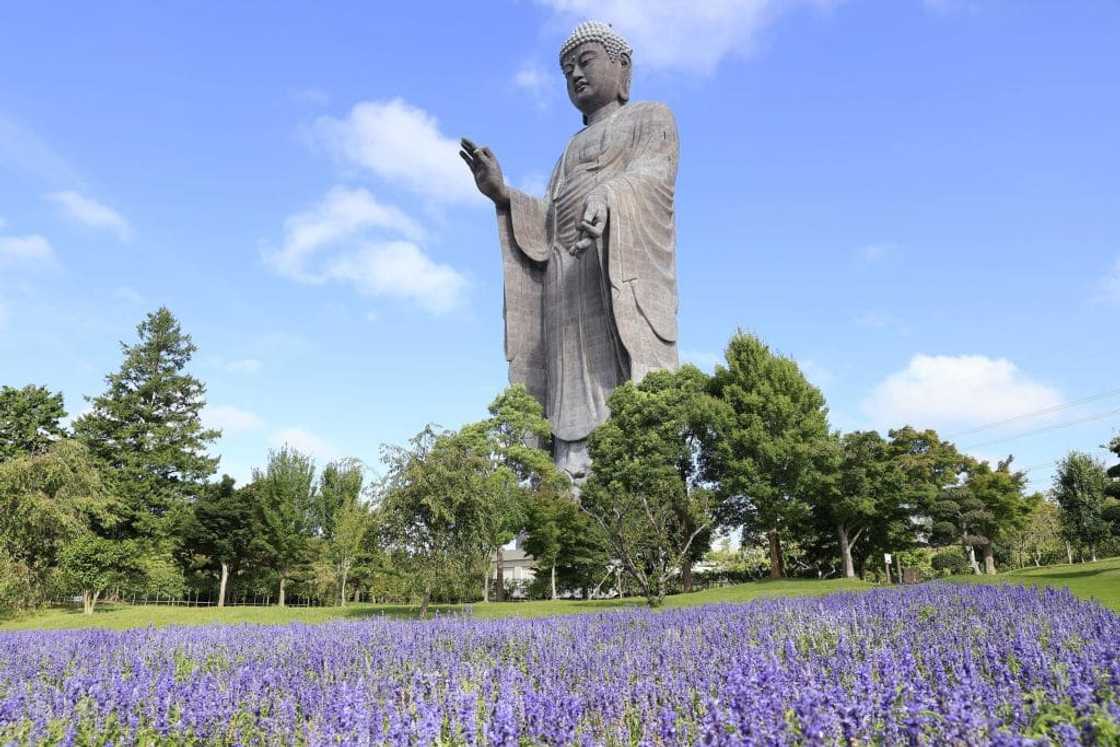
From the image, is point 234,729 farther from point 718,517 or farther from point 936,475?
point 936,475

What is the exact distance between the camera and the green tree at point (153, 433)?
153 ft

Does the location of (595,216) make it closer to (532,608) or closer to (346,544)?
(346,544)

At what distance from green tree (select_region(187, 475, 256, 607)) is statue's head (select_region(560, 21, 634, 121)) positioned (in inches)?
1440

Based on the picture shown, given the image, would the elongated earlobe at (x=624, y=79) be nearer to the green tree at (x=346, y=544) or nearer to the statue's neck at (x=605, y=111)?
the statue's neck at (x=605, y=111)

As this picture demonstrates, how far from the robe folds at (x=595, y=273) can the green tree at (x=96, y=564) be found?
2637 cm

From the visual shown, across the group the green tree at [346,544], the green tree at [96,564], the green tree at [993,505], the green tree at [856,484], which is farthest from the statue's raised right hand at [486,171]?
the green tree at [993,505]

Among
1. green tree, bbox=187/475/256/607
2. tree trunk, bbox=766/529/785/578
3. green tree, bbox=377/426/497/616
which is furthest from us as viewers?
green tree, bbox=187/475/256/607

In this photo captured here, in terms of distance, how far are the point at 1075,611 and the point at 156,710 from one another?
1174cm

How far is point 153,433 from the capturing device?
4900 cm

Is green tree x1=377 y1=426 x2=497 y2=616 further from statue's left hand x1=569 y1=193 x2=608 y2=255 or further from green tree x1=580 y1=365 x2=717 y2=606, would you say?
statue's left hand x1=569 y1=193 x2=608 y2=255

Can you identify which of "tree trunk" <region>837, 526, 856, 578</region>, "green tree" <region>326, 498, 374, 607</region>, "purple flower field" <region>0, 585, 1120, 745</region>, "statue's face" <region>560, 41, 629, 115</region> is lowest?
"purple flower field" <region>0, 585, 1120, 745</region>

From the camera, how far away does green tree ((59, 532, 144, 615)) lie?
37.7 meters

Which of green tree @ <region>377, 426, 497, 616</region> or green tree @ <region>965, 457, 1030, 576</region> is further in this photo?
green tree @ <region>965, 457, 1030, 576</region>

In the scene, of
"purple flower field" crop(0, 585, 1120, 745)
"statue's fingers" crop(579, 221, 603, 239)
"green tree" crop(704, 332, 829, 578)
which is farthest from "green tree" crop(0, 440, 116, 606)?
"statue's fingers" crop(579, 221, 603, 239)
